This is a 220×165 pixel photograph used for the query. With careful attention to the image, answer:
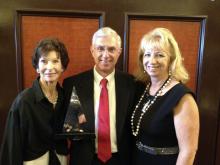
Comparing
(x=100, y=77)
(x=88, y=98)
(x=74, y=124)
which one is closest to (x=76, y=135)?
(x=74, y=124)

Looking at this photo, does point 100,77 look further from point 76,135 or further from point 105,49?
point 76,135

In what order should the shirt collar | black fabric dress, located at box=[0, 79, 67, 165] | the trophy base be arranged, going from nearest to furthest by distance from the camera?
black fabric dress, located at box=[0, 79, 67, 165] < the trophy base < the shirt collar

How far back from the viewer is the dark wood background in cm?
154

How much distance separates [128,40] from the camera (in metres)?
1.63

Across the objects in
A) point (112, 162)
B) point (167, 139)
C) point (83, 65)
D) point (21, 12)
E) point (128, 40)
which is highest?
point (21, 12)

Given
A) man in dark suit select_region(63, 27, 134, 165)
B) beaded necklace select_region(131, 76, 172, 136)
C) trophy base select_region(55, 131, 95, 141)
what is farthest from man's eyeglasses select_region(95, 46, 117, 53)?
trophy base select_region(55, 131, 95, 141)

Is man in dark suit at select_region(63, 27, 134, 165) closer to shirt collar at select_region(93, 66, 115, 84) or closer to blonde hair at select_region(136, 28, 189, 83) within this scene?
shirt collar at select_region(93, 66, 115, 84)

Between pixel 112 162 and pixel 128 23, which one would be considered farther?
pixel 128 23

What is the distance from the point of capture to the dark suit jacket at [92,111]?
4.68 feet

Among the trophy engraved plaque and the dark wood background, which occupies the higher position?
the dark wood background

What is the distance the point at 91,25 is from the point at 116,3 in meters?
0.19

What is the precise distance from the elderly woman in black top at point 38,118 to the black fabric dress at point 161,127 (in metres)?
0.44

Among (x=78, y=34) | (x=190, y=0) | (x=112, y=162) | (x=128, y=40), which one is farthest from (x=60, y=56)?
(x=190, y=0)

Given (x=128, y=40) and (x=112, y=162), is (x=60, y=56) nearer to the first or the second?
(x=128, y=40)
